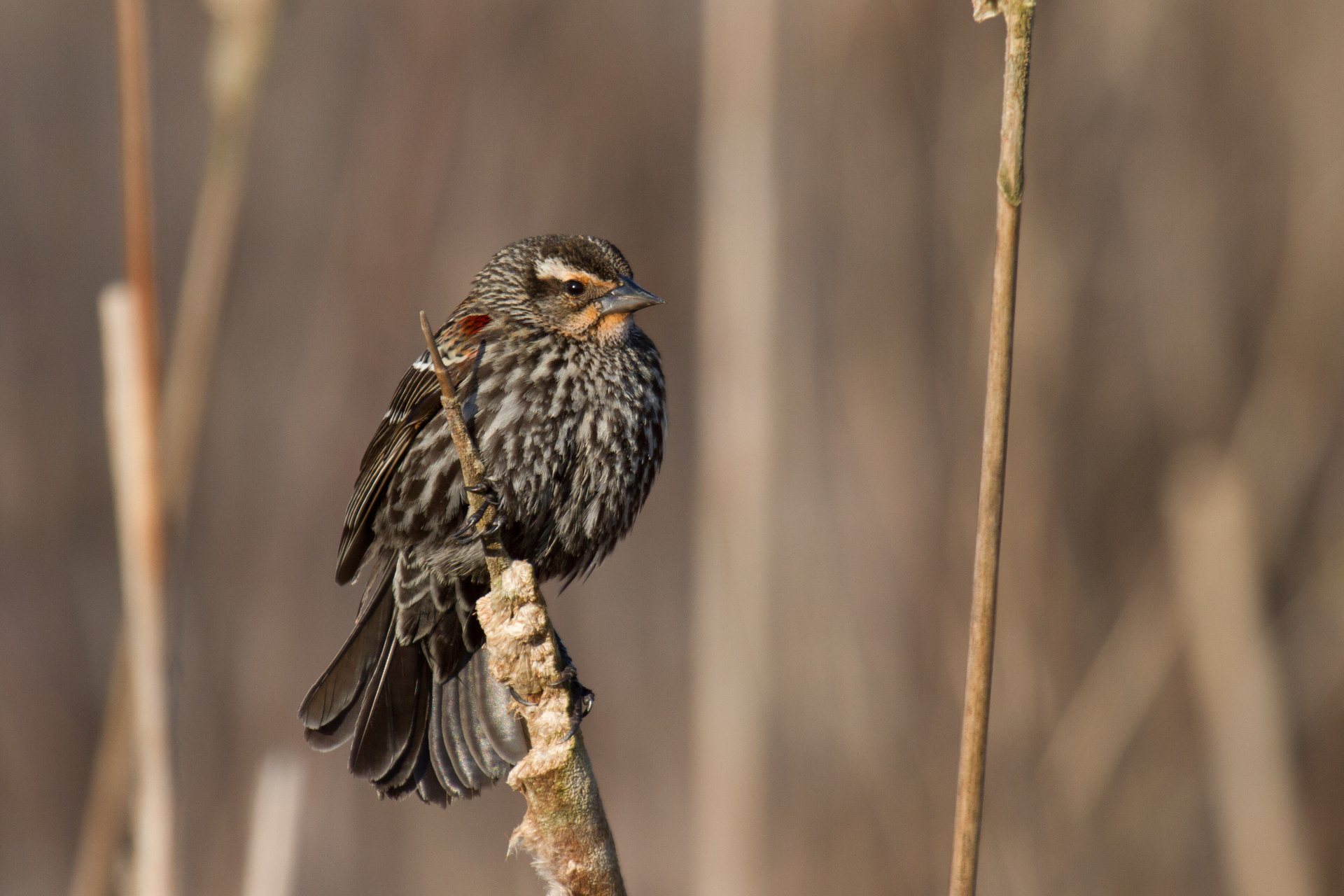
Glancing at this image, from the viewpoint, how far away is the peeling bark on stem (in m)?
1.30

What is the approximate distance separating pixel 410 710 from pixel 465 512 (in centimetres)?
38

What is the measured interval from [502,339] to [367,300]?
5.85 ft

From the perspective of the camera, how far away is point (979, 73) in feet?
10.4

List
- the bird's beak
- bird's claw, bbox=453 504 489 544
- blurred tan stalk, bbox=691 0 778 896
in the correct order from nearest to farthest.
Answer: bird's claw, bbox=453 504 489 544, the bird's beak, blurred tan stalk, bbox=691 0 778 896

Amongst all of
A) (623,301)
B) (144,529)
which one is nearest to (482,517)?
(144,529)

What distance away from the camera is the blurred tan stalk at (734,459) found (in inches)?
114

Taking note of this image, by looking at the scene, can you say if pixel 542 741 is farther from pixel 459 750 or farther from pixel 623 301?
pixel 623 301

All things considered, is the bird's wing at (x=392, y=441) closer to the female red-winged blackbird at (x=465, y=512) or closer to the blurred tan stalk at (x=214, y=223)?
the female red-winged blackbird at (x=465, y=512)

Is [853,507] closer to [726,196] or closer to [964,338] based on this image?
[964,338]

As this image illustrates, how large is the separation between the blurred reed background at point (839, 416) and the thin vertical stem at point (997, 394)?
6.08ft

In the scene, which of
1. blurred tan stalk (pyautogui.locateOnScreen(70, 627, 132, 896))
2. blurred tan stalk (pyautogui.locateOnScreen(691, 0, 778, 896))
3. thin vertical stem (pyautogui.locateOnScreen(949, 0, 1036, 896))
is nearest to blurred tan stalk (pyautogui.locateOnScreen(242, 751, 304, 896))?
blurred tan stalk (pyautogui.locateOnScreen(70, 627, 132, 896))

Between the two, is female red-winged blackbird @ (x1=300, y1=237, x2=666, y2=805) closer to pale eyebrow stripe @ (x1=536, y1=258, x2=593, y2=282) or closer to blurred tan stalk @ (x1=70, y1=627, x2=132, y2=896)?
pale eyebrow stripe @ (x1=536, y1=258, x2=593, y2=282)

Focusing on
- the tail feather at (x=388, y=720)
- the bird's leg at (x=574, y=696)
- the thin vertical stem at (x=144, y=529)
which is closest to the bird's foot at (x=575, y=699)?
the bird's leg at (x=574, y=696)

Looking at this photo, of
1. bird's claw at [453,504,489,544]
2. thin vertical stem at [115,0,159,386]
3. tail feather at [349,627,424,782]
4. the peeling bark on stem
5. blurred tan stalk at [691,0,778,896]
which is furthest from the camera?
blurred tan stalk at [691,0,778,896]
